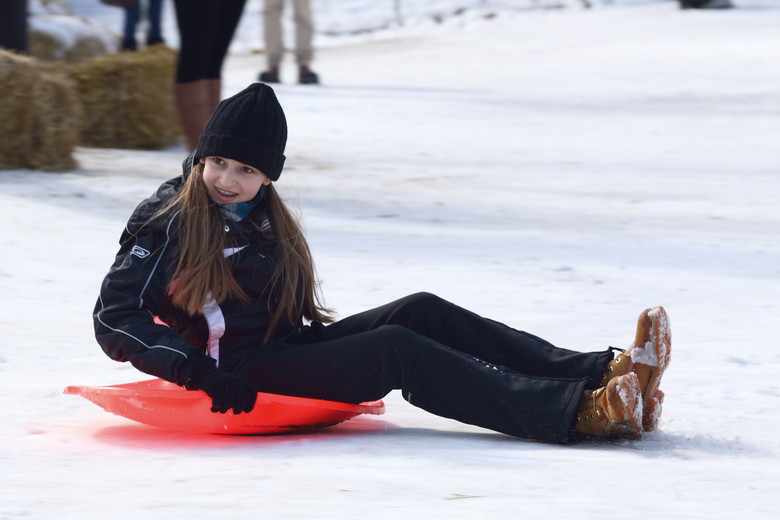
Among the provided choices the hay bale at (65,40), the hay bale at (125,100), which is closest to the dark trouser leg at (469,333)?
the hay bale at (125,100)

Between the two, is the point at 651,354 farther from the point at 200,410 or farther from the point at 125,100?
the point at 125,100

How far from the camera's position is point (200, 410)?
9.56ft

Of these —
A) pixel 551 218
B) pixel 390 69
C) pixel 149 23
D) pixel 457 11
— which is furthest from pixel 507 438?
pixel 457 11

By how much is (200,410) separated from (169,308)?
0.28 meters

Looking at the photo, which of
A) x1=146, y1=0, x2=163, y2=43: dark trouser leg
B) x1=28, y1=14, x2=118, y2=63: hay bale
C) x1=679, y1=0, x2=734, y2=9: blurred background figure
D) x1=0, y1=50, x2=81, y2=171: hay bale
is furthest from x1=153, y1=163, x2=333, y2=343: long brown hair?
x1=679, y1=0, x2=734, y2=9: blurred background figure

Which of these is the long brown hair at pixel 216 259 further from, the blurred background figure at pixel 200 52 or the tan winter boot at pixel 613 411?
the blurred background figure at pixel 200 52

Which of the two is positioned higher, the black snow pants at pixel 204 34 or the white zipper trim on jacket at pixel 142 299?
the black snow pants at pixel 204 34

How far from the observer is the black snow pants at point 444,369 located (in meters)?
2.88

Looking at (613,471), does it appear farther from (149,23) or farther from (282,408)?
(149,23)

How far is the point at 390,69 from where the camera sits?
12.3 metres

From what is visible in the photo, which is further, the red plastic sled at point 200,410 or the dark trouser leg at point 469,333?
the dark trouser leg at point 469,333

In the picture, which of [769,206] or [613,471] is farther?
[769,206]

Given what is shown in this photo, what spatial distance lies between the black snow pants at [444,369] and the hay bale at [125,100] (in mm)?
4859

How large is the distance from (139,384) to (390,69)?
374 inches
